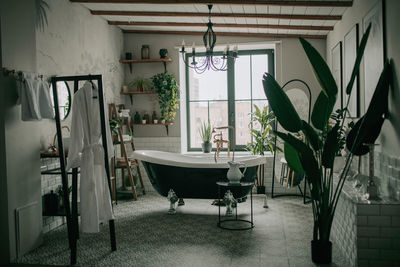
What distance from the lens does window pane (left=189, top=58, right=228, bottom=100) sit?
6.99 m

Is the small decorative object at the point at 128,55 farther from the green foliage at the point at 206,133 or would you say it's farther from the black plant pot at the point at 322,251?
the black plant pot at the point at 322,251

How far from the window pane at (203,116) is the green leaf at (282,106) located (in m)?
3.89

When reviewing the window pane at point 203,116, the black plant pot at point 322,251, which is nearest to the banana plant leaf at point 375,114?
the black plant pot at point 322,251

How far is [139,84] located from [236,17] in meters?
2.25

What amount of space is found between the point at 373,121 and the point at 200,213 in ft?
9.39

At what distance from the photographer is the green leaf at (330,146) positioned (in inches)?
118

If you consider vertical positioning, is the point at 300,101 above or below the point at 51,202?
above

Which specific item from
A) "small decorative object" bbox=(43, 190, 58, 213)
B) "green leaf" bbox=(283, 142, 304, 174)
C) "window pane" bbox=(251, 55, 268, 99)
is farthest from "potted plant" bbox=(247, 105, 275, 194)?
"small decorative object" bbox=(43, 190, 58, 213)

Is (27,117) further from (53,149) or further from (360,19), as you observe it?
(360,19)

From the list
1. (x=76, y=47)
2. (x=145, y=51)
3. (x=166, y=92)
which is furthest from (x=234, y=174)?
(x=145, y=51)

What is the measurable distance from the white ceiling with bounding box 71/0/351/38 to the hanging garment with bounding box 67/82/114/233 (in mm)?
1964

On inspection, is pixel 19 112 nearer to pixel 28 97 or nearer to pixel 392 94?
pixel 28 97

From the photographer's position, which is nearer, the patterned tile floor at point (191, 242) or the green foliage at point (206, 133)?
the patterned tile floor at point (191, 242)

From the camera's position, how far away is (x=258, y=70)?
6875 millimetres
